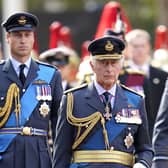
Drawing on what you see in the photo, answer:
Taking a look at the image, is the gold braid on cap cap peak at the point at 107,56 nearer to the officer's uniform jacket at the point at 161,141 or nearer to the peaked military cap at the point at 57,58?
the officer's uniform jacket at the point at 161,141

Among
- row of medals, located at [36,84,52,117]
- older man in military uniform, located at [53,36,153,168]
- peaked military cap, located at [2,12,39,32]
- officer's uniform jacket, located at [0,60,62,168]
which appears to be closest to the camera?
older man in military uniform, located at [53,36,153,168]

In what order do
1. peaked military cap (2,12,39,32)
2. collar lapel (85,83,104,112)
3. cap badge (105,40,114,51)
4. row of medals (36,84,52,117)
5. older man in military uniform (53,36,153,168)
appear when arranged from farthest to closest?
1. peaked military cap (2,12,39,32)
2. row of medals (36,84,52,117)
3. cap badge (105,40,114,51)
4. collar lapel (85,83,104,112)
5. older man in military uniform (53,36,153,168)

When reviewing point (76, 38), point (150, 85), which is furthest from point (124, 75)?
point (76, 38)

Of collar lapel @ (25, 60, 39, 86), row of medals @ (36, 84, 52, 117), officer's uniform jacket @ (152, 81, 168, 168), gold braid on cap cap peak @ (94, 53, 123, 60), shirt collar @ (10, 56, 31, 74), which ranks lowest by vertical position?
officer's uniform jacket @ (152, 81, 168, 168)

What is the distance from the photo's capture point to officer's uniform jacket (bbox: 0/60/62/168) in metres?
10.8

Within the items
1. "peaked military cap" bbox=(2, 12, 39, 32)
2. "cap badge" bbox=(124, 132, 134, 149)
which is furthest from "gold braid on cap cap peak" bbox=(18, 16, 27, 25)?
"cap badge" bbox=(124, 132, 134, 149)

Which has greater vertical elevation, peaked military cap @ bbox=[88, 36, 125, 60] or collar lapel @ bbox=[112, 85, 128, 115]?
peaked military cap @ bbox=[88, 36, 125, 60]

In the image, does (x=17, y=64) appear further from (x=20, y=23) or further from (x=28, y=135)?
(x=28, y=135)

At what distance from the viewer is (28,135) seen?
1087cm

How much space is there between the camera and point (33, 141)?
35.8ft

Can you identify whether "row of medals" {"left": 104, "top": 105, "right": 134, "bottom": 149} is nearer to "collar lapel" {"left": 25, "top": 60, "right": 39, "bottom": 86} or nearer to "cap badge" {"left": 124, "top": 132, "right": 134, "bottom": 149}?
"cap badge" {"left": 124, "top": 132, "right": 134, "bottom": 149}

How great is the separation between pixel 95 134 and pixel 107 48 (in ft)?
2.39

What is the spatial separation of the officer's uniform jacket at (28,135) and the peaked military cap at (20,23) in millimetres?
309

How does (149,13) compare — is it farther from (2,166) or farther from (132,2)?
(2,166)
